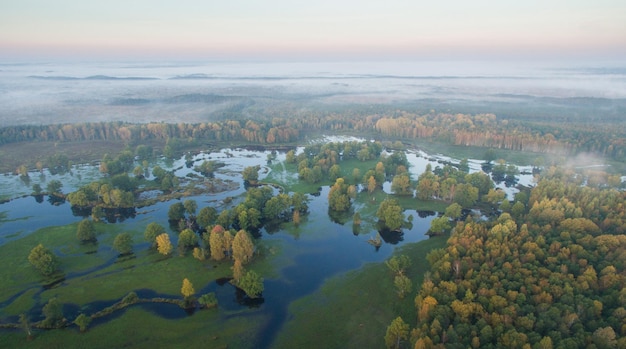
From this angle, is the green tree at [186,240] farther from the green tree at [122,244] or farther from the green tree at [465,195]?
the green tree at [465,195]

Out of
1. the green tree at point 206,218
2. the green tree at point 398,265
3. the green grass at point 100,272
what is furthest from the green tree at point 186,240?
the green tree at point 398,265

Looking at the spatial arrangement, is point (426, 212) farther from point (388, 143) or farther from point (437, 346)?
point (388, 143)

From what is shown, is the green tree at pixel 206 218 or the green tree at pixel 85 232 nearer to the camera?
the green tree at pixel 85 232

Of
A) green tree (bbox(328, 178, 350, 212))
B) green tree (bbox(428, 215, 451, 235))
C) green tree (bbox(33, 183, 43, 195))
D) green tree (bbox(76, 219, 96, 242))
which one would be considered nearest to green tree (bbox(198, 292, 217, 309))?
green tree (bbox(76, 219, 96, 242))

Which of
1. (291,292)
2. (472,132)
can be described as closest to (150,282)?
(291,292)

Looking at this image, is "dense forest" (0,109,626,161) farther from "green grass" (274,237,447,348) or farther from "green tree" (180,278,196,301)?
"green tree" (180,278,196,301)
